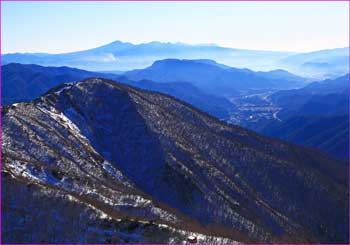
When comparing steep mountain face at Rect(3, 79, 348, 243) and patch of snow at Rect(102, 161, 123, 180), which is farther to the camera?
patch of snow at Rect(102, 161, 123, 180)

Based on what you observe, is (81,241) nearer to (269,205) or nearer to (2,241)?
(2,241)

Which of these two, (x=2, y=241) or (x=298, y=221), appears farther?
(x=298, y=221)

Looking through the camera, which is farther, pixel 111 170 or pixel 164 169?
pixel 164 169

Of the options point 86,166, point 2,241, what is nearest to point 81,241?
point 2,241

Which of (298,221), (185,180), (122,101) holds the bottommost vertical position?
(298,221)

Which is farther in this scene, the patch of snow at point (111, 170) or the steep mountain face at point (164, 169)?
the patch of snow at point (111, 170)

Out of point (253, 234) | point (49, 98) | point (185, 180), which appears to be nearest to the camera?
point (253, 234)

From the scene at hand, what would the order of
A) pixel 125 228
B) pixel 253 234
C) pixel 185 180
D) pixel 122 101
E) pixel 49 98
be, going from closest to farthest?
1. pixel 125 228
2. pixel 253 234
3. pixel 185 180
4. pixel 49 98
5. pixel 122 101

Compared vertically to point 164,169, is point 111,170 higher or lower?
higher
